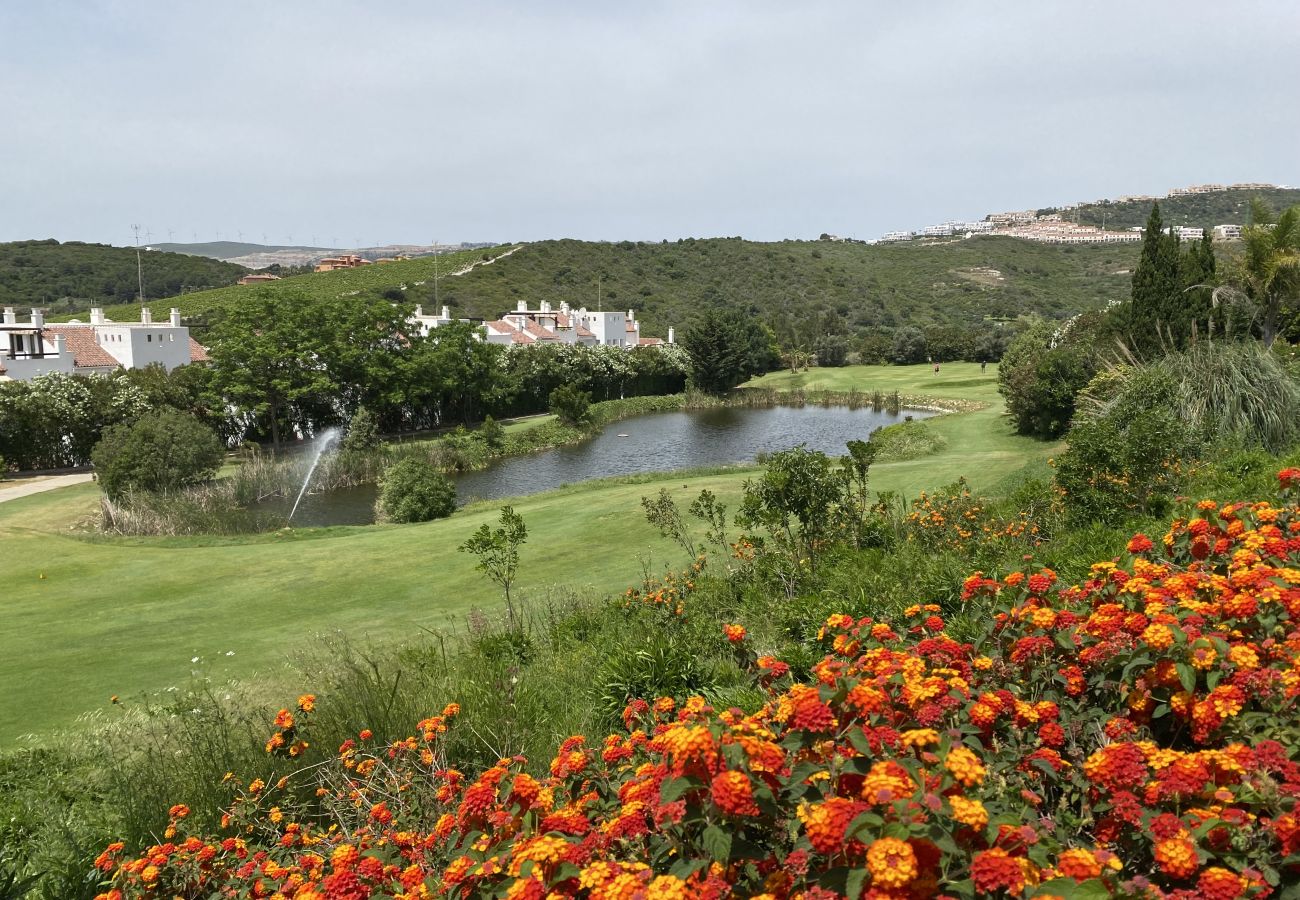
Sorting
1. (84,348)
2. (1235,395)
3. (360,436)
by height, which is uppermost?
(84,348)

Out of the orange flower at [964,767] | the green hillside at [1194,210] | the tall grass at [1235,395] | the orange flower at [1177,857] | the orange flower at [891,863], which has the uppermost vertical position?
the green hillside at [1194,210]

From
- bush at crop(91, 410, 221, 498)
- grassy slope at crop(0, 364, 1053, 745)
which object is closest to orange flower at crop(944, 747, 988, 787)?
grassy slope at crop(0, 364, 1053, 745)

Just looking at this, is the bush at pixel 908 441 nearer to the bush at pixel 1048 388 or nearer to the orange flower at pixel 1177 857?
the bush at pixel 1048 388

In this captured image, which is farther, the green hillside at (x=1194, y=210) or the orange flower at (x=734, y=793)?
the green hillside at (x=1194, y=210)

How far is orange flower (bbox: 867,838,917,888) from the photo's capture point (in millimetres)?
1695

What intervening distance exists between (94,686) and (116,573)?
5965 mm

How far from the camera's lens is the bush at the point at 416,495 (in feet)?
65.9

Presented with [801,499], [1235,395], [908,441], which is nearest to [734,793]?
[801,499]

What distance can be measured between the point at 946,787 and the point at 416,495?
19.4m

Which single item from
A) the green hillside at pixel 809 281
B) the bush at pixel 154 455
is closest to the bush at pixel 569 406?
the bush at pixel 154 455

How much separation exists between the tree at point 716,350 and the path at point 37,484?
35.7m

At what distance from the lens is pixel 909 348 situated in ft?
208

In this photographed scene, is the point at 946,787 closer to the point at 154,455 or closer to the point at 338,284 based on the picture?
the point at 154,455

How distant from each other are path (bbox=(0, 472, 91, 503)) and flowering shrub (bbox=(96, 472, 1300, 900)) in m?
23.5
